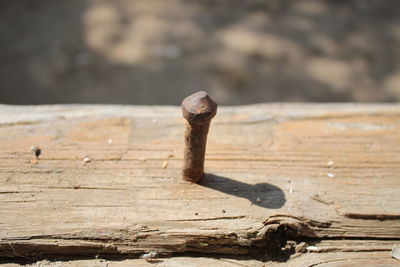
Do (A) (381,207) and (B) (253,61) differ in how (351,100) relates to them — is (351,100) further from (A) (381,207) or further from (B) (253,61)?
(A) (381,207)

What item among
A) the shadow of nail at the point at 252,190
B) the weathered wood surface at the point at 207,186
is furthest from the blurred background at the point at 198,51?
the shadow of nail at the point at 252,190

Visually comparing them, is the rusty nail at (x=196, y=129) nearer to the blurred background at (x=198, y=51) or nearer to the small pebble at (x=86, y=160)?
the small pebble at (x=86, y=160)

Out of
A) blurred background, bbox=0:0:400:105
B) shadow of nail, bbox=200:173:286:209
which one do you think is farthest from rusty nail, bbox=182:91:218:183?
blurred background, bbox=0:0:400:105

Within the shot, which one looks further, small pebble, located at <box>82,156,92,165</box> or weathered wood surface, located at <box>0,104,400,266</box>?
small pebble, located at <box>82,156,92,165</box>

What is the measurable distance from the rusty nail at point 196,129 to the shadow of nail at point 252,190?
0.05m

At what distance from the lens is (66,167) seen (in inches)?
60.5

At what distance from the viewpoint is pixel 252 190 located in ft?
4.88

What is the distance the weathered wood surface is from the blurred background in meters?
2.66

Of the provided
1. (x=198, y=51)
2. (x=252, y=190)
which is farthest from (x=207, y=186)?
(x=198, y=51)

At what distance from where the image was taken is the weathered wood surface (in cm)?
134

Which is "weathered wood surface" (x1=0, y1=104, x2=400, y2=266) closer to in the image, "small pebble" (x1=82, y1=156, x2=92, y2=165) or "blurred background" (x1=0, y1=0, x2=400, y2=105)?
"small pebble" (x1=82, y1=156, x2=92, y2=165)

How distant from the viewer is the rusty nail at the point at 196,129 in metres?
1.30

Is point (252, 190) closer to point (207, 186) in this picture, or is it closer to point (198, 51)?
point (207, 186)

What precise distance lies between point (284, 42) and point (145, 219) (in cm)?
408
